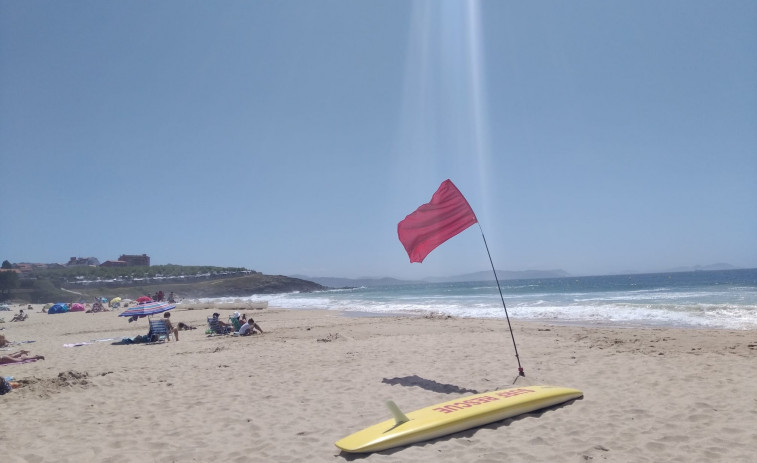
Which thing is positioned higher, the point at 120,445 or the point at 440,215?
the point at 440,215

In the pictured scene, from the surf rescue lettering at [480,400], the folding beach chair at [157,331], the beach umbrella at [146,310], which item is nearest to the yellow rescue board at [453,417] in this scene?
the surf rescue lettering at [480,400]

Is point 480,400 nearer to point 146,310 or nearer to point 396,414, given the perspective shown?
point 396,414

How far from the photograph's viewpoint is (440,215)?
7227mm

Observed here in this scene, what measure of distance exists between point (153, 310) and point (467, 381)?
39.3ft

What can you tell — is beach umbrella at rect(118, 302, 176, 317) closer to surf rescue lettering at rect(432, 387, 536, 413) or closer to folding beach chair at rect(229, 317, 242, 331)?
folding beach chair at rect(229, 317, 242, 331)

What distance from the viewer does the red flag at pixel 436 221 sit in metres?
7.10

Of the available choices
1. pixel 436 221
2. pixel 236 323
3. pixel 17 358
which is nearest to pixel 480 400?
pixel 436 221

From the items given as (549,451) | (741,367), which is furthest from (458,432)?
(741,367)

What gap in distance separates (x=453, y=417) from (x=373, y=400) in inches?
64.8

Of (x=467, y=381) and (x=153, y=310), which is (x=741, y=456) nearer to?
(x=467, y=381)

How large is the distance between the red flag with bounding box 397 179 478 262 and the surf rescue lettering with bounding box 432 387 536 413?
90.9 inches

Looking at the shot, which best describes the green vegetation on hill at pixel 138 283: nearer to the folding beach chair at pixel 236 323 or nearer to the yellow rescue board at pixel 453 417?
the folding beach chair at pixel 236 323

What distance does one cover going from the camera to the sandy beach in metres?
4.39

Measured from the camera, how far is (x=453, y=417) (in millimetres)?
4875
